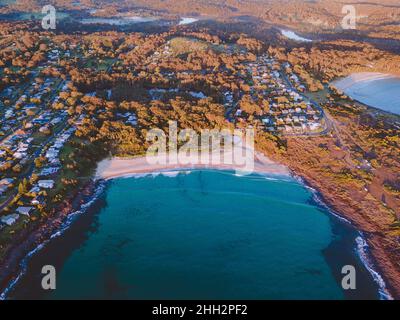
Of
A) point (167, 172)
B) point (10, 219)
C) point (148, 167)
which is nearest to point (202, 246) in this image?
point (167, 172)

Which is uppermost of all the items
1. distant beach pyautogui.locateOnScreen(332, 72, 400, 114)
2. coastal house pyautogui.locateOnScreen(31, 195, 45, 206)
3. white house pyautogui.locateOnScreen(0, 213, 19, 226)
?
distant beach pyautogui.locateOnScreen(332, 72, 400, 114)

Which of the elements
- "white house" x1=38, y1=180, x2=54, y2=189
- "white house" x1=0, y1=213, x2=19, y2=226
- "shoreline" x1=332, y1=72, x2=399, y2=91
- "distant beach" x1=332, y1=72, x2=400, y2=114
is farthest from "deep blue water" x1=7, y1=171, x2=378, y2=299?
"shoreline" x1=332, y1=72, x2=399, y2=91

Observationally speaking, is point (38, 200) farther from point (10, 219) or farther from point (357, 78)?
point (357, 78)

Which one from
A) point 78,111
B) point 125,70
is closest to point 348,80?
point 125,70

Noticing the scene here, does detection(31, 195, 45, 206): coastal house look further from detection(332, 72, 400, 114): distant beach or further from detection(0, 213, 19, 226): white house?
detection(332, 72, 400, 114): distant beach

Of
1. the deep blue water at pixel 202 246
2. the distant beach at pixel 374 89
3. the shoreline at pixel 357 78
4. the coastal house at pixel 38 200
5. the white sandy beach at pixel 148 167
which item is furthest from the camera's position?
the shoreline at pixel 357 78

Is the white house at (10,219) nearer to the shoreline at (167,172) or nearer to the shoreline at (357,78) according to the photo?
the shoreline at (167,172)

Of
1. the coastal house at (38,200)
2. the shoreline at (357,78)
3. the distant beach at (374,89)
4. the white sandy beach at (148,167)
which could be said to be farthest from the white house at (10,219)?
the shoreline at (357,78)
